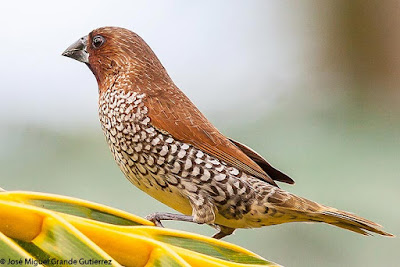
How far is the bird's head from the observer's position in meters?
1.51

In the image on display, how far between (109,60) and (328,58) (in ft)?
6.53

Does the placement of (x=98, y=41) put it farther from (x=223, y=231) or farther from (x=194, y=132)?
(x=223, y=231)

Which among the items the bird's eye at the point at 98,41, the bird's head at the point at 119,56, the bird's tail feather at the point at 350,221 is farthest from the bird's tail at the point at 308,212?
the bird's eye at the point at 98,41

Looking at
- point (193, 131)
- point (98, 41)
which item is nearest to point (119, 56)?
point (98, 41)

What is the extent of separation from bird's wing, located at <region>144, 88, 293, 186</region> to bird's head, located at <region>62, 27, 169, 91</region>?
0.05m

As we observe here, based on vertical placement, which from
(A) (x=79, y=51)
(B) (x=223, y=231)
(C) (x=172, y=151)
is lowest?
(B) (x=223, y=231)

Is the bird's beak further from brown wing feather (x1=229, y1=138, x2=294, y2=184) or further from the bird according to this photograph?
brown wing feather (x1=229, y1=138, x2=294, y2=184)

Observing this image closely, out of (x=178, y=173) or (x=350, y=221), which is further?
(x=178, y=173)

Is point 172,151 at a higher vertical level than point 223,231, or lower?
higher

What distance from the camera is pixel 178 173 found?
148 centimetres

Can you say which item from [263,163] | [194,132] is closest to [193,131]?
[194,132]

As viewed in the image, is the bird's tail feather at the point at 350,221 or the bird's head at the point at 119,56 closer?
the bird's tail feather at the point at 350,221

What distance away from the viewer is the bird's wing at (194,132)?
148 centimetres

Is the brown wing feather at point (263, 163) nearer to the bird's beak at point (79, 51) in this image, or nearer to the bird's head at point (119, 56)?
the bird's head at point (119, 56)
